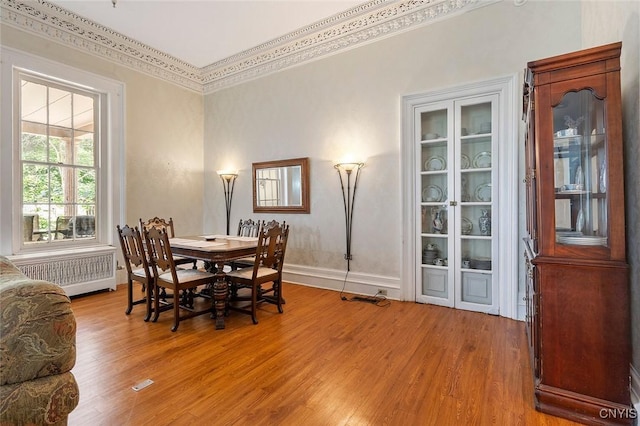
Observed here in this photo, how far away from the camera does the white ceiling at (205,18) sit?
11.9ft

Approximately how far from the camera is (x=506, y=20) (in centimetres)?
313

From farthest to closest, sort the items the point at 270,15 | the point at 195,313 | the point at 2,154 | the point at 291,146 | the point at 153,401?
1. the point at 291,146
2. the point at 270,15
3. the point at 2,154
4. the point at 195,313
5. the point at 153,401

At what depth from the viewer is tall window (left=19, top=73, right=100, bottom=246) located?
3730 mm

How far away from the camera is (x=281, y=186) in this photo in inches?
185

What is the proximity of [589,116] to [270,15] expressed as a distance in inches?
142

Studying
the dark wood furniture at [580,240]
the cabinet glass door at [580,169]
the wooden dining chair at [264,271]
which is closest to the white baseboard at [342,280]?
the wooden dining chair at [264,271]

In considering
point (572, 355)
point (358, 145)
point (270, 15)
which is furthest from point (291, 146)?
point (572, 355)

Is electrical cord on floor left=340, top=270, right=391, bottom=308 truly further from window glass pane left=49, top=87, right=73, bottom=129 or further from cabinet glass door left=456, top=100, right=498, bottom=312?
window glass pane left=49, top=87, right=73, bottom=129

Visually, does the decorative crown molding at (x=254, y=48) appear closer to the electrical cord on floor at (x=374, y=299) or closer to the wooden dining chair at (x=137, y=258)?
the wooden dining chair at (x=137, y=258)

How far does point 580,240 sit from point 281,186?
3.67 m

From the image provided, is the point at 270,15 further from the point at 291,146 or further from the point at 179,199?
the point at 179,199

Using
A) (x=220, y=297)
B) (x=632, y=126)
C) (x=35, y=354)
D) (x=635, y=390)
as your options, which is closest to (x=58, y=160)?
(x=220, y=297)

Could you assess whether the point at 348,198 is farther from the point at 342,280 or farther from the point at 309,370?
the point at 309,370

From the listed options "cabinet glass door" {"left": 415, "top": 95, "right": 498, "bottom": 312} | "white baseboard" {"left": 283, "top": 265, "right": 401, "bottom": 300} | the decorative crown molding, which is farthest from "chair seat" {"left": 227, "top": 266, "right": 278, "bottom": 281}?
the decorative crown molding
